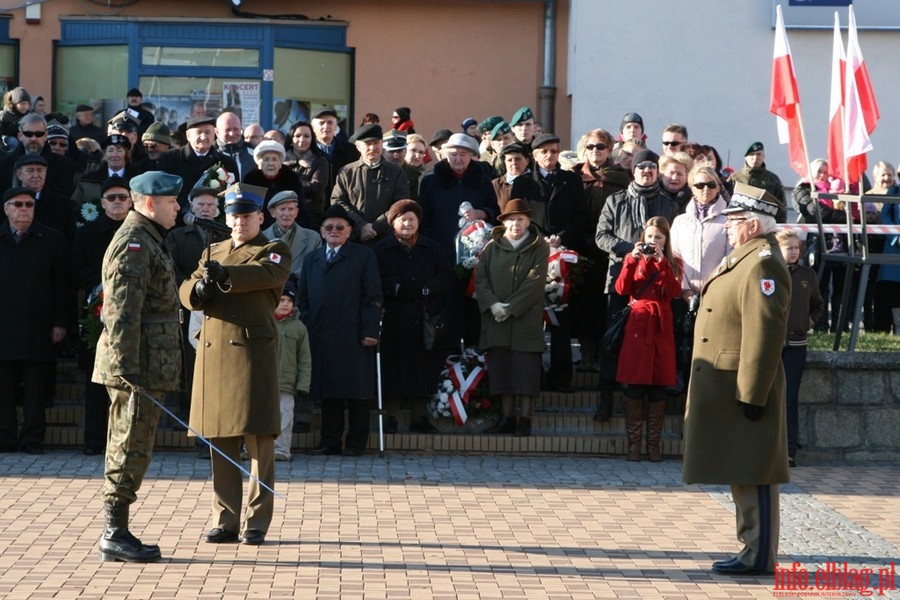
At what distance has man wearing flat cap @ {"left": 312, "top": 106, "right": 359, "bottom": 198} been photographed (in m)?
13.8

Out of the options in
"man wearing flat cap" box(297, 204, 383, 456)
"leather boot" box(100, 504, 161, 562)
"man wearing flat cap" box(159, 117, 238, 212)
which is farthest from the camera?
"man wearing flat cap" box(159, 117, 238, 212)

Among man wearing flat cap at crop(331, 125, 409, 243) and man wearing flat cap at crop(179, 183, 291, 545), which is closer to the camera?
man wearing flat cap at crop(179, 183, 291, 545)

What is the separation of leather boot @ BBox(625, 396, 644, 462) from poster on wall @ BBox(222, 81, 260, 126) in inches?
377

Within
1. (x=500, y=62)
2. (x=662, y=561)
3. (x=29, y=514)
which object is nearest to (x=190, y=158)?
(x=29, y=514)

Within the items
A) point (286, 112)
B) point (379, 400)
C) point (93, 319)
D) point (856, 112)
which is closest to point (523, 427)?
point (379, 400)

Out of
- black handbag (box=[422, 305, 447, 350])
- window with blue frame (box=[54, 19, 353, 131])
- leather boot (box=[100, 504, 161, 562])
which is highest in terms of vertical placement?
window with blue frame (box=[54, 19, 353, 131])

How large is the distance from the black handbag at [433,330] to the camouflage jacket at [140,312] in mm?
3824

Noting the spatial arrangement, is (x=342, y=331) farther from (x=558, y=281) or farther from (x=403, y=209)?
(x=558, y=281)

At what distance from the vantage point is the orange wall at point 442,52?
→ 19797 millimetres

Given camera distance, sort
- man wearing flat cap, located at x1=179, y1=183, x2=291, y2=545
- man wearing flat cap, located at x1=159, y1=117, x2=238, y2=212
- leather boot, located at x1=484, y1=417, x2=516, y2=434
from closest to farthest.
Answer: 1. man wearing flat cap, located at x1=179, y1=183, x2=291, y2=545
2. leather boot, located at x1=484, y1=417, x2=516, y2=434
3. man wearing flat cap, located at x1=159, y1=117, x2=238, y2=212

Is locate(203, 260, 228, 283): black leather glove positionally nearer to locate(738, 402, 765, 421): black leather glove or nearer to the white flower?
locate(738, 402, 765, 421): black leather glove

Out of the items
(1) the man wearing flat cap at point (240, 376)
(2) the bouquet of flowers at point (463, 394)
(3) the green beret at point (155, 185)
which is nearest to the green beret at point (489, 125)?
(2) the bouquet of flowers at point (463, 394)

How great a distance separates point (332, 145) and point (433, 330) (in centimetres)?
303

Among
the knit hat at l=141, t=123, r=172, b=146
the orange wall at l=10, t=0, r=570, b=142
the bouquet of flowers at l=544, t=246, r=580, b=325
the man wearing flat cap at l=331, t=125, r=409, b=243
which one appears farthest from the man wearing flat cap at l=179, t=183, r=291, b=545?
the orange wall at l=10, t=0, r=570, b=142
